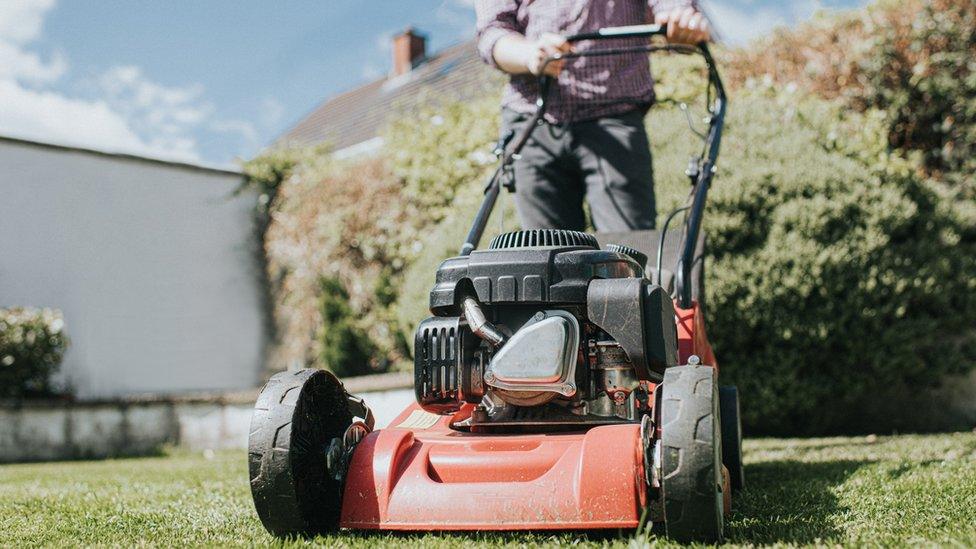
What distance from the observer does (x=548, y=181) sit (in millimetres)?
3295

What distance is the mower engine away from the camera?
81.8 inches

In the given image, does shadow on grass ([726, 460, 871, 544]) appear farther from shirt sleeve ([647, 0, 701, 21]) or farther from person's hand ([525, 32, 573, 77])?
shirt sleeve ([647, 0, 701, 21])

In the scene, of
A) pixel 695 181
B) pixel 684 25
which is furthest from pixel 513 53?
pixel 695 181

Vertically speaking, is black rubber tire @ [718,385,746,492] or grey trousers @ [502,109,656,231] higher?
grey trousers @ [502,109,656,231]

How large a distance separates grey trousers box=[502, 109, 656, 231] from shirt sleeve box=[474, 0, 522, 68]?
263 mm

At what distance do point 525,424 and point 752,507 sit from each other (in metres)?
0.75

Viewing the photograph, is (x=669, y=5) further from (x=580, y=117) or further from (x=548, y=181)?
(x=548, y=181)

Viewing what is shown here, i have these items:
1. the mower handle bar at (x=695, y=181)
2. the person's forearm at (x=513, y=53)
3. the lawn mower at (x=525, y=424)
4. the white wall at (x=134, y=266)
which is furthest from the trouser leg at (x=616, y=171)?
the white wall at (x=134, y=266)

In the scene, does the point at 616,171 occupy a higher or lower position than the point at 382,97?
lower

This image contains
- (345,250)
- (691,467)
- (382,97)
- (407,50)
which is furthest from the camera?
(407,50)

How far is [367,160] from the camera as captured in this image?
7938mm

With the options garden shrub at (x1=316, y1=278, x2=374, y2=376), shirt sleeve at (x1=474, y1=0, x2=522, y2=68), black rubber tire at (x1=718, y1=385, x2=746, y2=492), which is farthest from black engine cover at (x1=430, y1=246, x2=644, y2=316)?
garden shrub at (x1=316, y1=278, x2=374, y2=376)

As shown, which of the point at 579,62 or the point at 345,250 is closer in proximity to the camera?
the point at 579,62

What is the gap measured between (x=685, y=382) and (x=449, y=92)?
9991 mm
